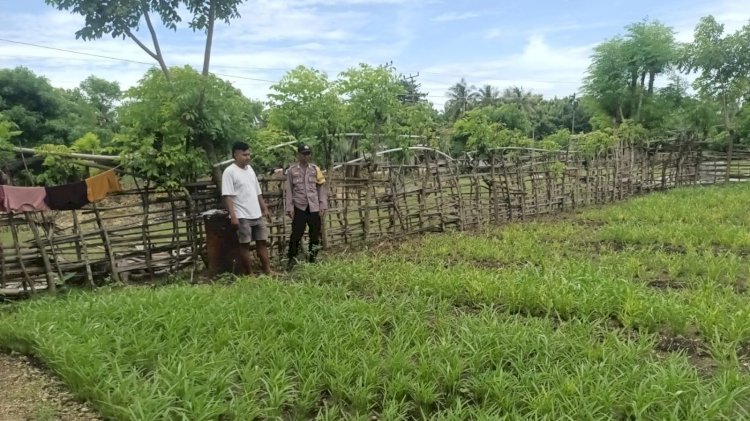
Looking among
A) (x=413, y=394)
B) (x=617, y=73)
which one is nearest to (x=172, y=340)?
(x=413, y=394)

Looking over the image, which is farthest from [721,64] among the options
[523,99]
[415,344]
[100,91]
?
[523,99]

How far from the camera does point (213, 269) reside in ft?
19.5

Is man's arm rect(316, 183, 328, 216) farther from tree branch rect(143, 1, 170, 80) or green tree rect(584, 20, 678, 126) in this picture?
green tree rect(584, 20, 678, 126)

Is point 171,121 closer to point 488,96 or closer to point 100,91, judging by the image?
point 100,91

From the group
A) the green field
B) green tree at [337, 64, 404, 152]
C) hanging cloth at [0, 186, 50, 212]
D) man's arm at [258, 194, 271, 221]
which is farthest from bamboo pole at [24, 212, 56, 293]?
green tree at [337, 64, 404, 152]

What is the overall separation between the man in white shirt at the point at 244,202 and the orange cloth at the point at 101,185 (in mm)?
1068

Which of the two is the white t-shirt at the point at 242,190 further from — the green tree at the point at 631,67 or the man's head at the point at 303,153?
the green tree at the point at 631,67

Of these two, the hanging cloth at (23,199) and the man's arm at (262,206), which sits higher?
the hanging cloth at (23,199)

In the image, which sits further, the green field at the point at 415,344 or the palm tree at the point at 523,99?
the palm tree at the point at 523,99

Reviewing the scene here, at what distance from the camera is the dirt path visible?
2.82 metres

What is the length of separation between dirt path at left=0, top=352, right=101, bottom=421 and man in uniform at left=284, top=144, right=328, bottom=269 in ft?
10.4

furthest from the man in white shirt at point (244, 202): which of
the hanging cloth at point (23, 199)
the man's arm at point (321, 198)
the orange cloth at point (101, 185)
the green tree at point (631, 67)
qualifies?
the green tree at point (631, 67)

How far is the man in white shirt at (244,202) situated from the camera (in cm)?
551

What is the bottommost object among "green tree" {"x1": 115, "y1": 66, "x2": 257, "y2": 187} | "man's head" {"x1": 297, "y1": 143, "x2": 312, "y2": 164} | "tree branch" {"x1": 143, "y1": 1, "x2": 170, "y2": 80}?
"man's head" {"x1": 297, "y1": 143, "x2": 312, "y2": 164}
